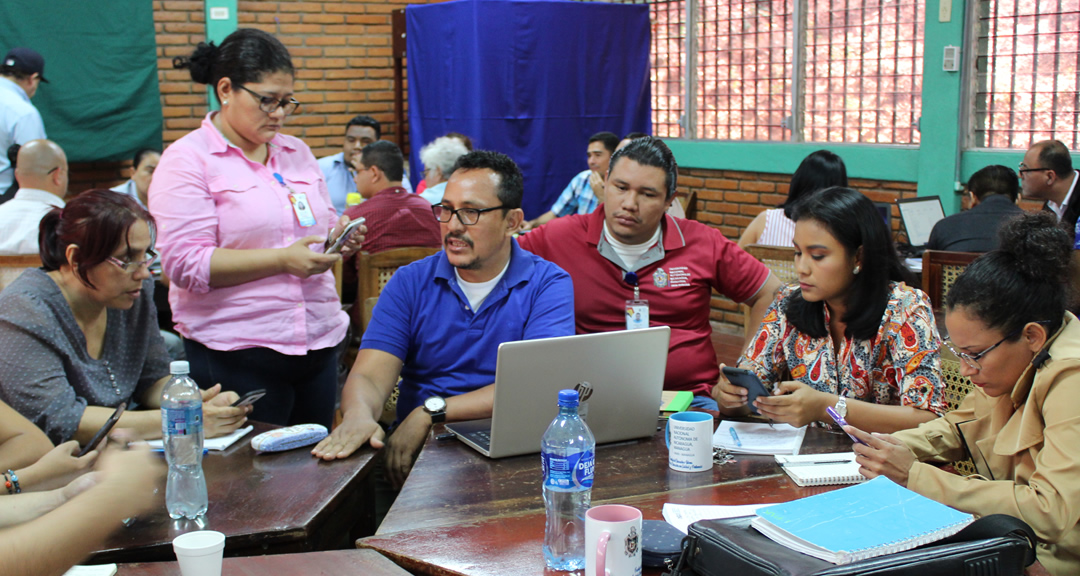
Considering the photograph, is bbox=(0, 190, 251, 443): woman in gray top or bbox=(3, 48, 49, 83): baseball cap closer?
bbox=(0, 190, 251, 443): woman in gray top

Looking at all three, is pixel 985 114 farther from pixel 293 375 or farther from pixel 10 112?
pixel 10 112

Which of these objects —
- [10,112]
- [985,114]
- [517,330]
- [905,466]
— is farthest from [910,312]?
[10,112]

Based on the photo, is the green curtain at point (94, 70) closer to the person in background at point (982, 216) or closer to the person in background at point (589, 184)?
the person in background at point (589, 184)

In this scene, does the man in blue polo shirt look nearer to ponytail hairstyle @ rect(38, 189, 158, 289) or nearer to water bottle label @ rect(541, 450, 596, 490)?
ponytail hairstyle @ rect(38, 189, 158, 289)

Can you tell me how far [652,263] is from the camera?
9.37 ft

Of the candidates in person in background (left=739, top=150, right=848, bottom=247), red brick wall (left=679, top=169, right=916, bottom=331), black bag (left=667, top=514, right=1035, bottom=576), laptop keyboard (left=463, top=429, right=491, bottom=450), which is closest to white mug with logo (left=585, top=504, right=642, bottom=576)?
black bag (left=667, top=514, right=1035, bottom=576)

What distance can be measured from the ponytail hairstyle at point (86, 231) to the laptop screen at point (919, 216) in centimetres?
412

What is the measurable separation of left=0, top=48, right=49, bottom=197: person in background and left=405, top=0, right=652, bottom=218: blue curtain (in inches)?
100.0

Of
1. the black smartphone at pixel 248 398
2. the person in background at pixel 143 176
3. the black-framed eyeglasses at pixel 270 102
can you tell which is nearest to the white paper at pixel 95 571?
the black smartphone at pixel 248 398

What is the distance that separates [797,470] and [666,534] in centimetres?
47

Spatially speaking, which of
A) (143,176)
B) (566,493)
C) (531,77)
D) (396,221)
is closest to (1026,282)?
(566,493)

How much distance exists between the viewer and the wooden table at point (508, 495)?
1.49 metres

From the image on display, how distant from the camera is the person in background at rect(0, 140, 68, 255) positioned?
3920 mm

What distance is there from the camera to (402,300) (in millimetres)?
2477
